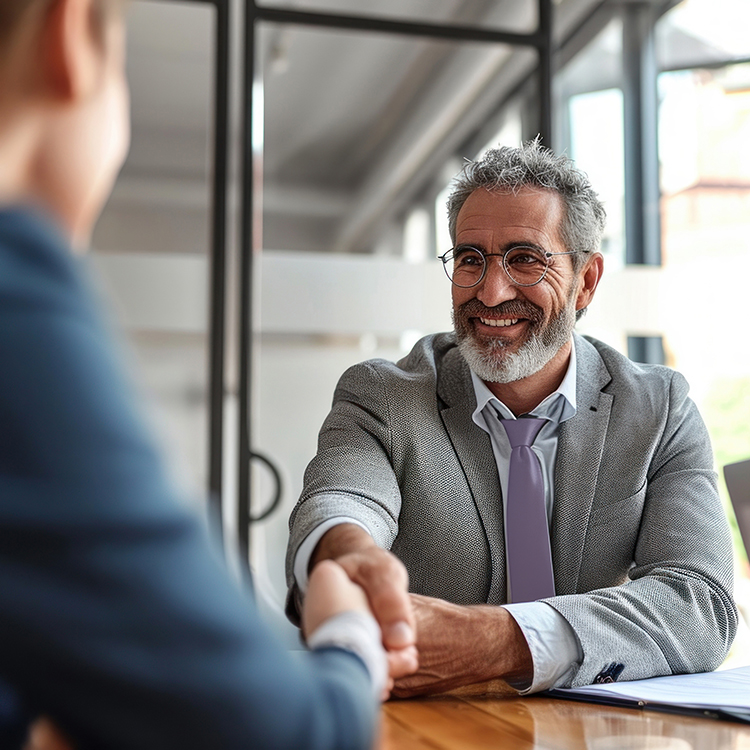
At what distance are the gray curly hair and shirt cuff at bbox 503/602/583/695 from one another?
37.0 inches

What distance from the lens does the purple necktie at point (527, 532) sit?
1.62 m

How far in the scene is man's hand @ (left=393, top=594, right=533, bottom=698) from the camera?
1.14 meters

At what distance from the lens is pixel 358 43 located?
10.8 ft

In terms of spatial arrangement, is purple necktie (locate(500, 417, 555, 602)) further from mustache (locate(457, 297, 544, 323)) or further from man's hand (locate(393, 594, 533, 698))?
man's hand (locate(393, 594, 533, 698))

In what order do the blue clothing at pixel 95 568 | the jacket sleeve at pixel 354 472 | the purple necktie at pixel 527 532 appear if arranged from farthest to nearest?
the purple necktie at pixel 527 532, the jacket sleeve at pixel 354 472, the blue clothing at pixel 95 568

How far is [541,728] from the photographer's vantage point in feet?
3.17

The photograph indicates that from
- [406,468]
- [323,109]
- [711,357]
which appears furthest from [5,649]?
[711,357]

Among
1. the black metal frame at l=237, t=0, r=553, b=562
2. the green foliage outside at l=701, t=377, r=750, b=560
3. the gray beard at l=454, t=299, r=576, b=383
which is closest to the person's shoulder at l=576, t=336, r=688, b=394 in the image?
the gray beard at l=454, t=299, r=576, b=383

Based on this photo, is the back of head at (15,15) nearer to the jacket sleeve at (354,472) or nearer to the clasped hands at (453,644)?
the clasped hands at (453,644)

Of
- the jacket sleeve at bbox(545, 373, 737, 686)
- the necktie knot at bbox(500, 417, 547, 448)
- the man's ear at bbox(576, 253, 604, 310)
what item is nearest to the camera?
the jacket sleeve at bbox(545, 373, 737, 686)

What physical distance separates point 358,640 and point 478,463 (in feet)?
3.84

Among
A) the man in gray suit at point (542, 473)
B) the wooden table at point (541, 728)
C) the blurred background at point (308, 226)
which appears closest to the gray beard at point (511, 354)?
the man in gray suit at point (542, 473)

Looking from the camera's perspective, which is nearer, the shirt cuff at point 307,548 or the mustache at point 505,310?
the shirt cuff at point 307,548

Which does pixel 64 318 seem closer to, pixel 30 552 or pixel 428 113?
pixel 30 552
